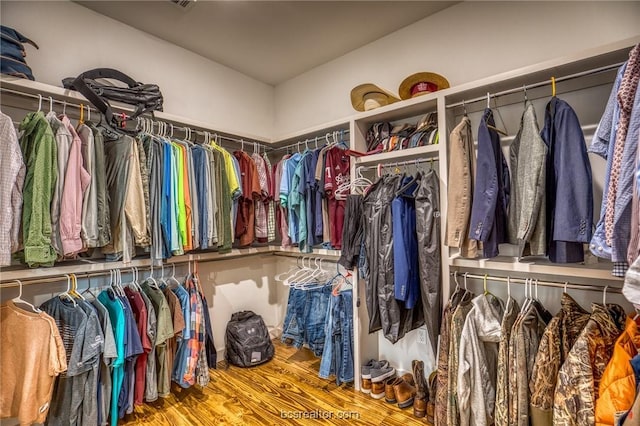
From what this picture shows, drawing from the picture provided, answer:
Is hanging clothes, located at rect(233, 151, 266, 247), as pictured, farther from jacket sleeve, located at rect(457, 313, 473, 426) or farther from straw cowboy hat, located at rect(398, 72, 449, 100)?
jacket sleeve, located at rect(457, 313, 473, 426)

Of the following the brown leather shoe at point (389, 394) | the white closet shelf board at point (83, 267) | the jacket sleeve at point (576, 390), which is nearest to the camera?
the jacket sleeve at point (576, 390)

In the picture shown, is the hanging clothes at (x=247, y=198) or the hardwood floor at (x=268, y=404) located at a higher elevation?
the hanging clothes at (x=247, y=198)

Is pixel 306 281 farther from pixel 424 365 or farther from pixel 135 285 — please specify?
pixel 135 285

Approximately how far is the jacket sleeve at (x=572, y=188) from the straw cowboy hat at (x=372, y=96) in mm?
→ 1106

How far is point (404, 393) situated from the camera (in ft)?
6.72

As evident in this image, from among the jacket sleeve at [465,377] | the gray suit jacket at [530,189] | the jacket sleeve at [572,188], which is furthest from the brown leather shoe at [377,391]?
the jacket sleeve at [572,188]

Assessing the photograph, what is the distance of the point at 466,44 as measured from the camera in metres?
2.17

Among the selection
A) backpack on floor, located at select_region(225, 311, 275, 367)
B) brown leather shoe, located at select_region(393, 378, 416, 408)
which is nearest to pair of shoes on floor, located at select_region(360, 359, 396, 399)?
brown leather shoe, located at select_region(393, 378, 416, 408)

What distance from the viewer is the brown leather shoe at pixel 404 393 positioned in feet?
6.61

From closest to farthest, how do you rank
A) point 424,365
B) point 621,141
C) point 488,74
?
point 621,141, point 488,74, point 424,365

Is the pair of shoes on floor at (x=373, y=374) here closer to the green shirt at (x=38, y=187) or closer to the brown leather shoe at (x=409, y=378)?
the brown leather shoe at (x=409, y=378)

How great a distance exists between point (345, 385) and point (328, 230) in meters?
1.15

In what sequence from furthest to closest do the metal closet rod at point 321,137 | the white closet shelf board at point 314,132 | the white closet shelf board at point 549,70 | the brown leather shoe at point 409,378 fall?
the metal closet rod at point 321,137 < the white closet shelf board at point 314,132 < the brown leather shoe at point 409,378 < the white closet shelf board at point 549,70

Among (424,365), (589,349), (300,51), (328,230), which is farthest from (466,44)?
(424,365)
